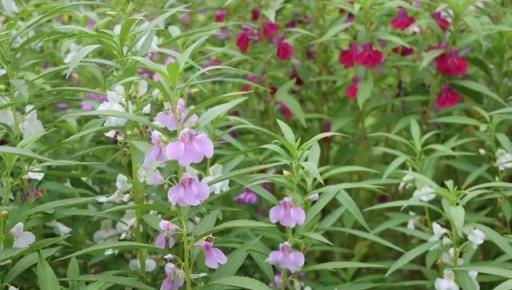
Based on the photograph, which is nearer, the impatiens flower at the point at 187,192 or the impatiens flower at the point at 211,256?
the impatiens flower at the point at 187,192

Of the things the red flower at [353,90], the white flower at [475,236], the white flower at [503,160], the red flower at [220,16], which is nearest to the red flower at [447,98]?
the red flower at [353,90]

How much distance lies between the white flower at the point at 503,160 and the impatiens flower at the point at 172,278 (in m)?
1.54

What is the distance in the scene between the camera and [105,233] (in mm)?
3633

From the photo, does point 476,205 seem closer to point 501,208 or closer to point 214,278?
point 501,208

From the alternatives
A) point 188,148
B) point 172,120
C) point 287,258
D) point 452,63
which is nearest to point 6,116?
point 172,120

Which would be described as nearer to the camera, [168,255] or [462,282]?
[168,255]

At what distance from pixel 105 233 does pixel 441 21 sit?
192 centimetres

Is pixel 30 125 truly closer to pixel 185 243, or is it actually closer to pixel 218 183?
pixel 218 183

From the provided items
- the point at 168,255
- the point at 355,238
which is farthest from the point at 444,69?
the point at 168,255

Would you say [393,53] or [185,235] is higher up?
[185,235]

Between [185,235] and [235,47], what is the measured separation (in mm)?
2240

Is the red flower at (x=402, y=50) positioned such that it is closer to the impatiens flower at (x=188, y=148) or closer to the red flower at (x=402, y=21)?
the red flower at (x=402, y=21)

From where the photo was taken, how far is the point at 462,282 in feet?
10.1

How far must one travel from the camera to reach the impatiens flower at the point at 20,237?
2.96 meters
